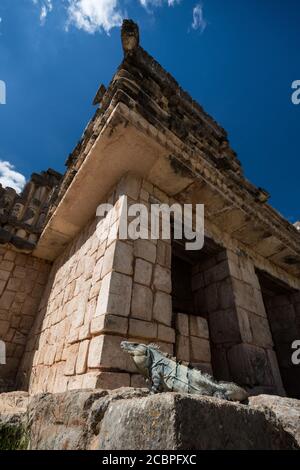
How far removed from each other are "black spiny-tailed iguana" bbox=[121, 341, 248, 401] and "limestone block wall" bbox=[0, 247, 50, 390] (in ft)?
13.1

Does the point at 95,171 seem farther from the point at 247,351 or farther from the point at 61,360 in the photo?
the point at 247,351

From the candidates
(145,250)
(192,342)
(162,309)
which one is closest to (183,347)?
(192,342)

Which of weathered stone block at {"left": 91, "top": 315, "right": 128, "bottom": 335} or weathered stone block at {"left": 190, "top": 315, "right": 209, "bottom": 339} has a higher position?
weathered stone block at {"left": 190, "top": 315, "right": 209, "bottom": 339}

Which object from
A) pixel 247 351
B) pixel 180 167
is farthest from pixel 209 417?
pixel 180 167

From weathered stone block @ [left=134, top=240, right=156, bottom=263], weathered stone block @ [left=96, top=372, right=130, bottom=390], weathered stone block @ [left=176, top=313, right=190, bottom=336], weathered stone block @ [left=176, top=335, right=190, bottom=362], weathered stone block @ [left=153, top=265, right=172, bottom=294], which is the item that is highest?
weathered stone block @ [left=134, top=240, right=156, bottom=263]

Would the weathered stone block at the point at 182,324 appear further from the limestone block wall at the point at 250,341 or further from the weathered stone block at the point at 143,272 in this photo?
the limestone block wall at the point at 250,341

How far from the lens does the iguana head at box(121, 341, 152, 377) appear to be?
1831mm

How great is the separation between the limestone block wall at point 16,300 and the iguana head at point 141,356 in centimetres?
392

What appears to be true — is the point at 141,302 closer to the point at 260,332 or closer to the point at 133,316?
the point at 133,316

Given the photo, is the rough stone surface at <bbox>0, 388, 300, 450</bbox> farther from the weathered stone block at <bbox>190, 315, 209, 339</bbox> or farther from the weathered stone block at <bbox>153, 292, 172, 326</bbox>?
the weathered stone block at <bbox>190, 315, 209, 339</bbox>

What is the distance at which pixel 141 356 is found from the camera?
1872 millimetres

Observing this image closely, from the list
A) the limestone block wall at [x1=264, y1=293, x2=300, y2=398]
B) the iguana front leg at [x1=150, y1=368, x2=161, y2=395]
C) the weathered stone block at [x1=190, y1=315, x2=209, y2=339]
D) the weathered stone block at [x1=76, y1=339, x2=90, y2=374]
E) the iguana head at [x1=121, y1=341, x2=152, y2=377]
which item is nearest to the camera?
the iguana front leg at [x1=150, y1=368, x2=161, y2=395]

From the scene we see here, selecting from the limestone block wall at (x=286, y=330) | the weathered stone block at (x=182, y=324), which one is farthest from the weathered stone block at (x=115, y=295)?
the limestone block wall at (x=286, y=330)

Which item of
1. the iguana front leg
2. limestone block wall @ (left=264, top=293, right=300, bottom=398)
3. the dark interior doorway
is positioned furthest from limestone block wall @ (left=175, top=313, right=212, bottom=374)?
limestone block wall @ (left=264, top=293, right=300, bottom=398)
